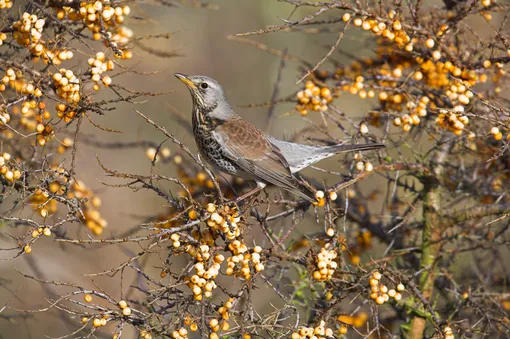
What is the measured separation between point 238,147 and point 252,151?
11 cm

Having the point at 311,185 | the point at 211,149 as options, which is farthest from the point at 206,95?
the point at 311,185

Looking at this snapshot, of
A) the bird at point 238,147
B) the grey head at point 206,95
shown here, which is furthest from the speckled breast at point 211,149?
the grey head at point 206,95

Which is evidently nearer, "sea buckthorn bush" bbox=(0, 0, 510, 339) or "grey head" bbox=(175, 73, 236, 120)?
"sea buckthorn bush" bbox=(0, 0, 510, 339)

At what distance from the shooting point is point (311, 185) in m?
3.90

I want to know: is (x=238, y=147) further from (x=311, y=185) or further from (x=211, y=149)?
(x=311, y=185)

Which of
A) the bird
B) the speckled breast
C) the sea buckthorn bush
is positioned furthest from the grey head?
the sea buckthorn bush

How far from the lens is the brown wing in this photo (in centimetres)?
442

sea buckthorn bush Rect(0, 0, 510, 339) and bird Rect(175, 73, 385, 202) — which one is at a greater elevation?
sea buckthorn bush Rect(0, 0, 510, 339)

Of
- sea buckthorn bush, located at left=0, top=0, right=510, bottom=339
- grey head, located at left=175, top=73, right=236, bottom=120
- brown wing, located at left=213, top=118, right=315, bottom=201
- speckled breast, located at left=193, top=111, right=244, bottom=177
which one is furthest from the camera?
grey head, located at left=175, top=73, right=236, bottom=120

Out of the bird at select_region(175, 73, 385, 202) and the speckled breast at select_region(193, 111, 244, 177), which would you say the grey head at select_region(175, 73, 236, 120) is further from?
the speckled breast at select_region(193, 111, 244, 177)

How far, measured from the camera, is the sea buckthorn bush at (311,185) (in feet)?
9.19

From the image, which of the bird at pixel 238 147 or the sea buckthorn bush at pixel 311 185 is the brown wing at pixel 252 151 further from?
the sea buckthorn bush at pixel 311 185

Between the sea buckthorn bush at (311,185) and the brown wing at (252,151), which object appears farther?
the brown wing at (252,151)

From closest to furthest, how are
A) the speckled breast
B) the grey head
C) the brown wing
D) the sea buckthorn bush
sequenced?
the sea buckthorn bush, the brown wing, the speckled breast, the grey head
